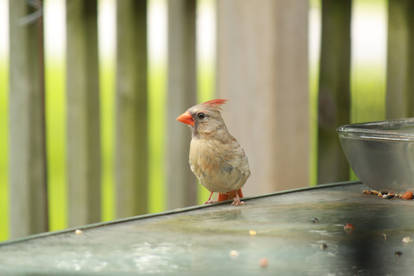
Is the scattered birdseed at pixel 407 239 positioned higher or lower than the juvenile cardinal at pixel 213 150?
lower

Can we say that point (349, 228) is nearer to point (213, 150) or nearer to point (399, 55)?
Result: point (213, 150)

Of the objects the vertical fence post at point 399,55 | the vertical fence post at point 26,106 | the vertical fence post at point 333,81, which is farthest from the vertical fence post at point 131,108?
the vertical fence post at point 399,55

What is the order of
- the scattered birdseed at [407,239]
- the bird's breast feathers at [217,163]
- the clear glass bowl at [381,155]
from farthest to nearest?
the bird's breast feathers at [217,163] < the clear glass bowl at [381,155] < the scattered birdseed at [407,239]

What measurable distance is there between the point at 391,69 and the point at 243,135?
0.43 m

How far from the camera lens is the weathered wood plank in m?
1.55

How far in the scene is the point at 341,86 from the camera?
5.46ft

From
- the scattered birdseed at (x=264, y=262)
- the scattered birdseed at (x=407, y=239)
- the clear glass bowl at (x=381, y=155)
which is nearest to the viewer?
the scattered birdseed at (x=264, y=262)

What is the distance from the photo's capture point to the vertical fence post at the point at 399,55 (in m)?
1.68

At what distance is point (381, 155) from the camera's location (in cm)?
95

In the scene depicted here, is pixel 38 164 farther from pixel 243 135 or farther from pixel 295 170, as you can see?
pixel 295 170

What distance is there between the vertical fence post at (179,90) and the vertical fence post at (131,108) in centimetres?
8

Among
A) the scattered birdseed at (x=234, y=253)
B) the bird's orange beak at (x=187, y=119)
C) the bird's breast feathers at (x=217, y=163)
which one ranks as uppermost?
the bird's orange beak at (x=187, y=119)

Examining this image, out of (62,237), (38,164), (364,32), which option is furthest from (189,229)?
(364,32)

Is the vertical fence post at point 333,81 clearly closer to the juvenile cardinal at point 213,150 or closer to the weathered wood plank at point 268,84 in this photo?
the weathered wood plank at point 268,84
